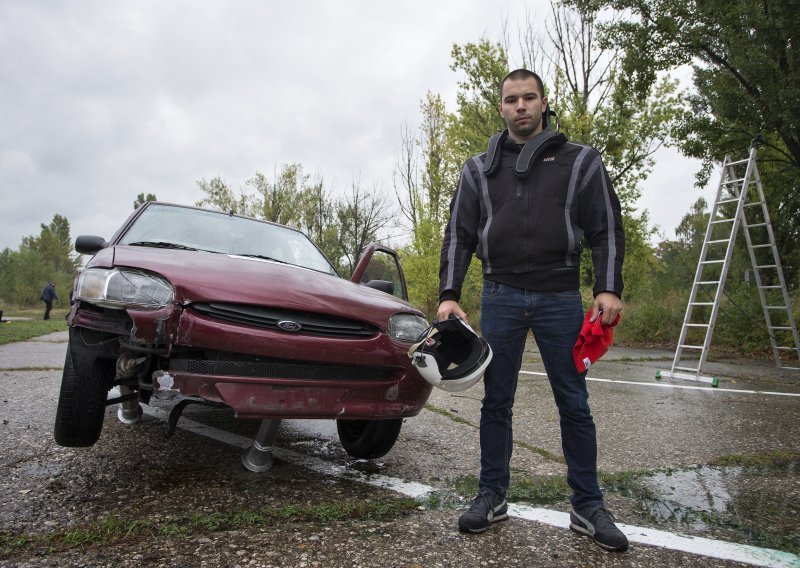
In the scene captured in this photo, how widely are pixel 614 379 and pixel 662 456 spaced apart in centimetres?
336

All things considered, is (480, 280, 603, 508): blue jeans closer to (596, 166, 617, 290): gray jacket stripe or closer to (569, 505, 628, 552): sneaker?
(569, 505, 628, 552): sneaker

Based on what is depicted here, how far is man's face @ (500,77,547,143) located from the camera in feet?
7.89

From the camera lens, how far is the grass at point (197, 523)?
1.98 metres

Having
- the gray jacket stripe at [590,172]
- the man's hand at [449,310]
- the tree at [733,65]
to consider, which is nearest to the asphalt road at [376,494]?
the man's hand at [449,310]

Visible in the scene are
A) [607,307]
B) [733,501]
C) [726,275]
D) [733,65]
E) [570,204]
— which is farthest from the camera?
[733,65]

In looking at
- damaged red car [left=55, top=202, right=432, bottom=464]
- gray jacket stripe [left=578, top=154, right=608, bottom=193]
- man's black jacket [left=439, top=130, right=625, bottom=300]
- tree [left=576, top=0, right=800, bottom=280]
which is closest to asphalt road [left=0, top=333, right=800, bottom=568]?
damaged red car [left=55, top=202, right=432, bottom=464]

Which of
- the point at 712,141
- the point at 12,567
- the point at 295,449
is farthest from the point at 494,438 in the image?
the point at 712,141

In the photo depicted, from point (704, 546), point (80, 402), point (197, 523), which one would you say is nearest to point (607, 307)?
point (704, 546)

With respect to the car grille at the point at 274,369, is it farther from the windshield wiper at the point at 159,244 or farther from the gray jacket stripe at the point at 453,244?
the windshield wiper at the point at 159,244

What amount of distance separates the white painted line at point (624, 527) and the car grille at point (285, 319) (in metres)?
0.81

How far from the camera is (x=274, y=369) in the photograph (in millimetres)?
2348

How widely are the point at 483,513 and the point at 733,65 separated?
8532 mm

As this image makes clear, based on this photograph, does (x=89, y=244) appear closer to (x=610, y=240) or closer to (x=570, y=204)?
(x=570, y=204)

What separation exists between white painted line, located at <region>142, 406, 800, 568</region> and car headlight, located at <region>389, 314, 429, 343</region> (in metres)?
0.74
